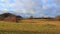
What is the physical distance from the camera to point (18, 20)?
1189 centimetres

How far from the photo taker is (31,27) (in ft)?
34.5

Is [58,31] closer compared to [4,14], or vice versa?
[58,31]

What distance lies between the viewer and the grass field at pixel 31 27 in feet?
32.1

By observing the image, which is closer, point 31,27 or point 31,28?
point 31,28

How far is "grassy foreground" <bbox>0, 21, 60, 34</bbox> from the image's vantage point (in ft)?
32.0

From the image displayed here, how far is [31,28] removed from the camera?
1037 centimetres

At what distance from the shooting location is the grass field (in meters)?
9.78

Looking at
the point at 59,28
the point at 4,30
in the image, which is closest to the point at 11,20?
the point at 4,30

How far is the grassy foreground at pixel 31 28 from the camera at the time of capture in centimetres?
976

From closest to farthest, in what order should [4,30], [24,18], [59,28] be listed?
[4,30] < [59,28] < [24,18]

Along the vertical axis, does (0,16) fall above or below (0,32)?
above

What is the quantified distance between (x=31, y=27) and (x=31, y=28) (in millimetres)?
163

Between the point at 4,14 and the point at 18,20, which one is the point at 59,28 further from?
the point at 4,14

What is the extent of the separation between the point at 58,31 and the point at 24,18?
260 cm
